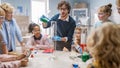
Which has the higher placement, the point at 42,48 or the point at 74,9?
the point at 74,9

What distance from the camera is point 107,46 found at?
2.69ft

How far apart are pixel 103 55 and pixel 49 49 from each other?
157cm

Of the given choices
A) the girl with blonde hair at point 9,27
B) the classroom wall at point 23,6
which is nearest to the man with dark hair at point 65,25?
the girl with blonde hair at point 9,27

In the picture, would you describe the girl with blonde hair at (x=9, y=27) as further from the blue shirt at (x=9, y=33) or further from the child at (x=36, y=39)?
the child at (x=36, y=39)

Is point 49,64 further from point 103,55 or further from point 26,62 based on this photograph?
point 103,55

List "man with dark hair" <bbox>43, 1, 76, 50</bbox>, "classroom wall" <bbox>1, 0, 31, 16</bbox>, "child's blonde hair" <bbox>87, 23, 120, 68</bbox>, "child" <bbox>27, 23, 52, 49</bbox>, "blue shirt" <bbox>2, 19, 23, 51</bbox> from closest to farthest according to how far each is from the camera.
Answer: "child's blonde hair" <bbox>87, 23, 120, 68</bbox>, "blue shirt" <bbox>2, 19, 23, 51</bbox>, "man with dark hair" <bbox>43, 1, 76, 50</bbox>, "child" <bbox>27, 23, 52, 49</bbox>, "classroom wall" <bbox>1, 0, 31, 16</bbox>

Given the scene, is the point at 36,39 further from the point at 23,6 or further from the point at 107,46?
the point at 23,6

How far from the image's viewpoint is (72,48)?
2.26 metres

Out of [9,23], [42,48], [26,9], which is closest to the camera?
[9,23]

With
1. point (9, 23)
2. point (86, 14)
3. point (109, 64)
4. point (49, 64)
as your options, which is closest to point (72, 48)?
point (49, 64)

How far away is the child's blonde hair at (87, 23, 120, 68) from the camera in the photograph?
82cm

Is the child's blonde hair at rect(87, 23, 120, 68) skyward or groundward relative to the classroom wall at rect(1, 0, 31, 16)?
groundward

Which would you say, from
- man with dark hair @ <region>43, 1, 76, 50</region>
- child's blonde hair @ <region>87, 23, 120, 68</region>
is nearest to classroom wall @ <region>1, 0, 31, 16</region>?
man with dark hair @ <region>43, 1, 76, 50</region>

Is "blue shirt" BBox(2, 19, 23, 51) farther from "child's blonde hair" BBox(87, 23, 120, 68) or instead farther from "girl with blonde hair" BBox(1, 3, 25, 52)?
"child's blonde hair" BBox(87, 23, 120, 68)
